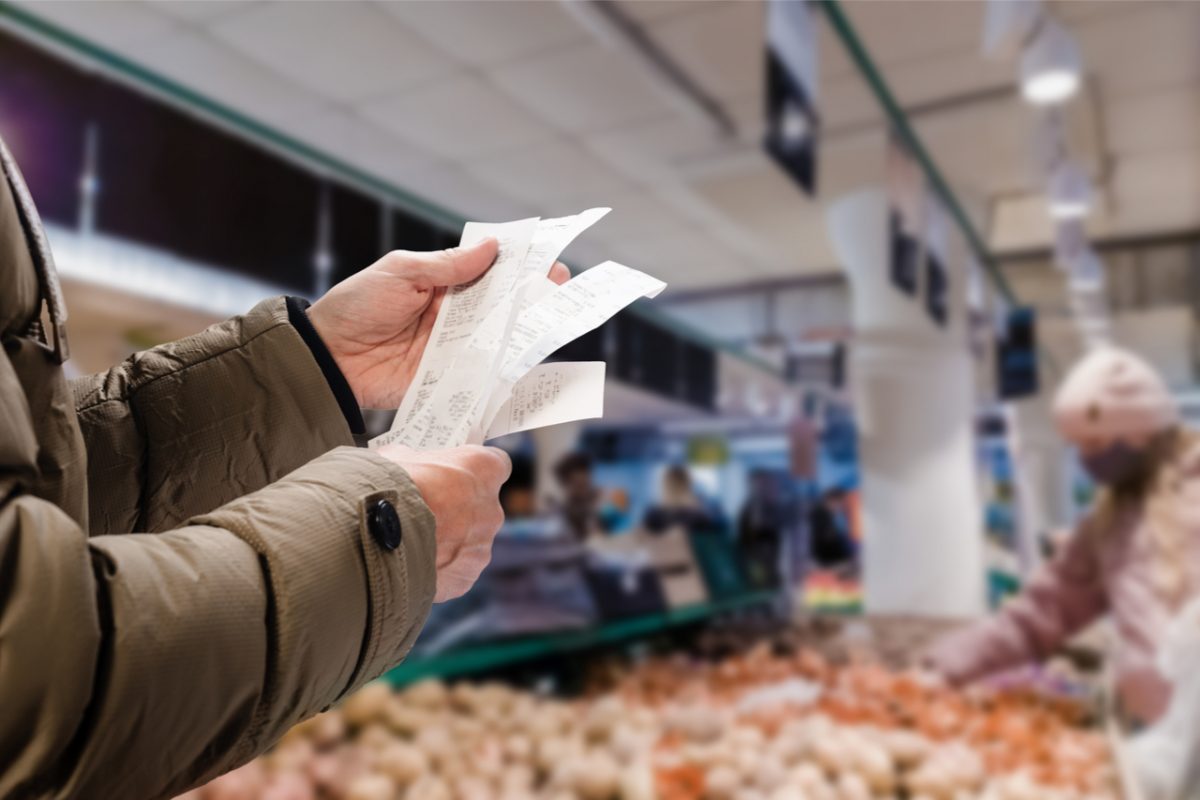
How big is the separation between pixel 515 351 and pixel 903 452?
13.6ft

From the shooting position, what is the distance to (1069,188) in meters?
3.65

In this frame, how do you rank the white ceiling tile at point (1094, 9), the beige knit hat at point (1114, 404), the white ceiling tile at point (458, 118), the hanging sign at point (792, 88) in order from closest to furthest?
the hanging sign at point (792, 88) < the white ceiling tile at point (458, 118) < the beige knit hat at point (1114, 404) < the white ceiling tile at point (1094, 9)

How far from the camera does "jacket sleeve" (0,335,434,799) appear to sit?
17.1 inches

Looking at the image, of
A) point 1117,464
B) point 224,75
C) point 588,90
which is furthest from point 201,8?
point 1117,464

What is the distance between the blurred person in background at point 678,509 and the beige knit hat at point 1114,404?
4.73ft

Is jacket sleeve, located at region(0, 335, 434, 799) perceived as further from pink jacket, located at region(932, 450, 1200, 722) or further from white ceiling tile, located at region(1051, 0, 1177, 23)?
white ceiling tile, located at region(1051, 0, 1177, 23)

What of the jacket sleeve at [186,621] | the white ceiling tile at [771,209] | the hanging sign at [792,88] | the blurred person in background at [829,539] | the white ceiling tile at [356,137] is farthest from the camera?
the blurred person in background at [829,539]

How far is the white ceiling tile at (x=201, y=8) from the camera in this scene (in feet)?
3.47

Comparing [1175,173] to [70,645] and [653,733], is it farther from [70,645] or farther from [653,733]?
[70,645]

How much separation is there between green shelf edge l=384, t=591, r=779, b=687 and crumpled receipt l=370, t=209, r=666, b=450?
1.33 meters

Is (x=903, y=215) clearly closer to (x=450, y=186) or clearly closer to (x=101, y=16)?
(x=450, y=186)

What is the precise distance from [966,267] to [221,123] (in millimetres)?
3936

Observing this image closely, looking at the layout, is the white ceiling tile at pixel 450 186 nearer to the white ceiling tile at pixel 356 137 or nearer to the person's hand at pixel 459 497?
the white ceiling tile at pixel 356 137

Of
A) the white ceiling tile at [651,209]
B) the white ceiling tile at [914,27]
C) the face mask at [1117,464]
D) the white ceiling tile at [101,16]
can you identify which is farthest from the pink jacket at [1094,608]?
the white ceiling tile at [101,16]
